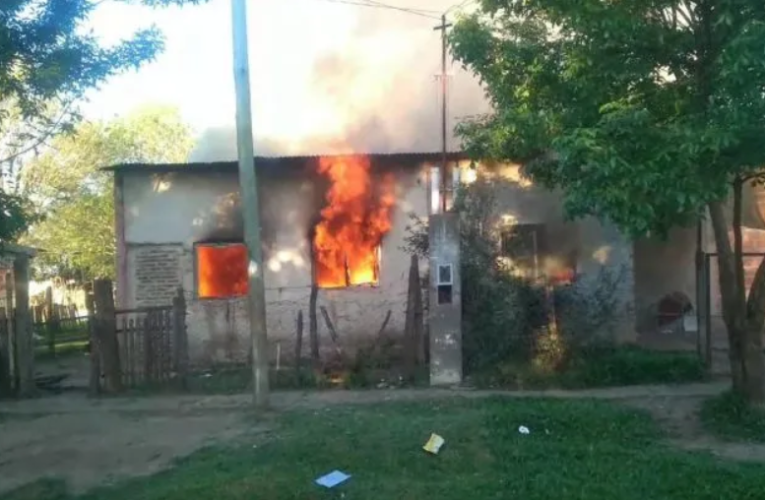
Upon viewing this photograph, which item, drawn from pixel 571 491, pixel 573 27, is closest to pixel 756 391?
pixel 571 491

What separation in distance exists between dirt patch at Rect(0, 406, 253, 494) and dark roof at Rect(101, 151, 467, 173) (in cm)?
550

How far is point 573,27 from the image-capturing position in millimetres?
8938

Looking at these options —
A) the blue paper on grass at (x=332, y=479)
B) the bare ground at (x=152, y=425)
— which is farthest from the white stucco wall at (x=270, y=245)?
the blue paper on grass at (x=332, y=479)

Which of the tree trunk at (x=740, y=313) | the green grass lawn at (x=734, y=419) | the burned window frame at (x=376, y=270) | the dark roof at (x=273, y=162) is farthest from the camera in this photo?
the burned window frame at (x=376, y=270)

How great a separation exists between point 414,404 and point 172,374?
3.93m

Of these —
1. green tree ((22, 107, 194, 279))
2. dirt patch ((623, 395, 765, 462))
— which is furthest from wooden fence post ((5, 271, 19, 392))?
green tree ((22, 107, 194, 279))

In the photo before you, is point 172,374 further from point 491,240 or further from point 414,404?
point 491,240

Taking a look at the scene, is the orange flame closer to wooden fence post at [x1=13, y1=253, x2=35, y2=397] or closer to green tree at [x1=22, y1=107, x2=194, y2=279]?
wooden fence post at [x1=13, y1=253, x2=35, y2=397]

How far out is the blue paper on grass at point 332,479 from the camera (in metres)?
7.89

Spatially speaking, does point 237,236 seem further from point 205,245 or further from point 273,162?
point 273,162

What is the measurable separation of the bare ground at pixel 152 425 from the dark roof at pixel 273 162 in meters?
4.37

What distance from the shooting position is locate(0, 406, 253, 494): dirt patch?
9003 mm

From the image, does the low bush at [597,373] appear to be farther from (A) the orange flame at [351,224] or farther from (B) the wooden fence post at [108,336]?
(B) the wooden fence post at [108,336]

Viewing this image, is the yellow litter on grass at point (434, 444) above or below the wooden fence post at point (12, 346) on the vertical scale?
below
